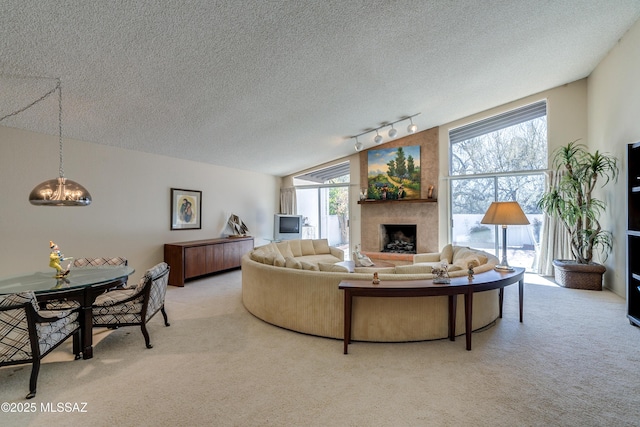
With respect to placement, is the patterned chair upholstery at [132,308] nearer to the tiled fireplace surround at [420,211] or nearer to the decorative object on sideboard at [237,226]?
the decorative object on sideboard at [237,226]

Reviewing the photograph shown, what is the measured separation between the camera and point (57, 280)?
2820mm

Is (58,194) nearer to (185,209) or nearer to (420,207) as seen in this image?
(185,209)

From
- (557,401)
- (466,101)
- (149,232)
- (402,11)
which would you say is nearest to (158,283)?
(149,232)

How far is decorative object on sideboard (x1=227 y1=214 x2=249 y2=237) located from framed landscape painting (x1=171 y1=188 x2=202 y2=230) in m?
0.87

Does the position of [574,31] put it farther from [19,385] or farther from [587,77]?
[19,385]

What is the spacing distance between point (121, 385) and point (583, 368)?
3.80m

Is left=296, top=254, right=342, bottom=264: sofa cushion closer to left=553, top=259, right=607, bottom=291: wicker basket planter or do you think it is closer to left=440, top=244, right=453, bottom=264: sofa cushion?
left=440, top=244, right=453, bottom=264: sofa cushion

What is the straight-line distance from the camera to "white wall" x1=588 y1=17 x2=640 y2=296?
4.34 metres

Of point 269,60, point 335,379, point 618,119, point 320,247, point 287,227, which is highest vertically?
point 269,60

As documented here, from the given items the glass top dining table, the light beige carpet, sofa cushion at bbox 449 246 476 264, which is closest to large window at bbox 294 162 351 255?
sofa cushion at bbox 449 246 476 264

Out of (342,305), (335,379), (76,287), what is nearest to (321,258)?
(342,305)

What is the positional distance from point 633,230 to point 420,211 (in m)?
4.19

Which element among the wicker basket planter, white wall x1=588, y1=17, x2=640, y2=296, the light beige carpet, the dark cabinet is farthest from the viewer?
the wicker basket planter

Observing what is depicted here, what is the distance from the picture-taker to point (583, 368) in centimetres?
252
